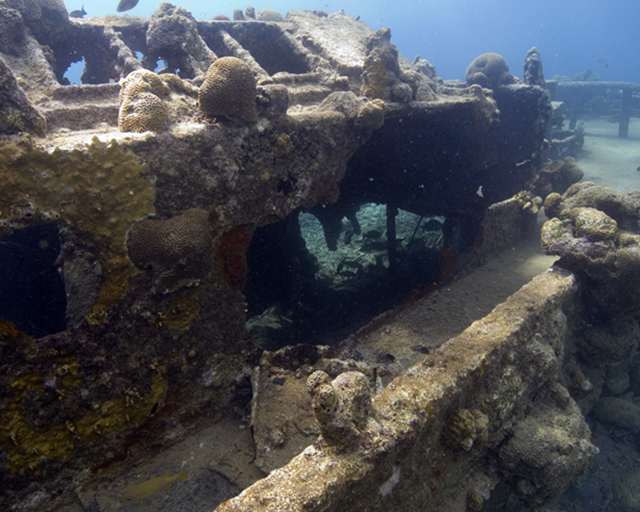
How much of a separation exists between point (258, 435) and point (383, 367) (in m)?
1.64

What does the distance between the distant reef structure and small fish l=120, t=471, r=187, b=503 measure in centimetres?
25

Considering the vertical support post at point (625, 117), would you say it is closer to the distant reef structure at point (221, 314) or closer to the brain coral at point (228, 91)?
the distant reef structure at point (221, 314)

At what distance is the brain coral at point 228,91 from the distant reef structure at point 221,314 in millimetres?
19

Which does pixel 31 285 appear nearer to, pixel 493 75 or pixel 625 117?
pixel 493 75

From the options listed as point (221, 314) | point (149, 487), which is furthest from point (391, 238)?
point (149, 487)

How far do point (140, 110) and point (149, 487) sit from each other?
3453 mm

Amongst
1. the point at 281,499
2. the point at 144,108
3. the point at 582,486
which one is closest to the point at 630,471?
the point at 582,486

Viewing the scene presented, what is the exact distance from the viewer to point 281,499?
2.20 m

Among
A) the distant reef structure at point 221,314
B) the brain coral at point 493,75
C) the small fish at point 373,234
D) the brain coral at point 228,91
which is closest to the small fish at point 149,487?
the distant reef structure at point 221,314

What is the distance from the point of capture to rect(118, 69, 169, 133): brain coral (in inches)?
125

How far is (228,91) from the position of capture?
344cm

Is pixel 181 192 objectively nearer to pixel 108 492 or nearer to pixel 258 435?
pixel 258 435

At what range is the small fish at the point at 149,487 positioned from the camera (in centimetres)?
325

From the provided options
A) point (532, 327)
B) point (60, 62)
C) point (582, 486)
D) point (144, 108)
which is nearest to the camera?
point (144, 108)
